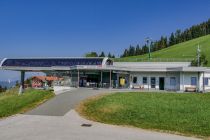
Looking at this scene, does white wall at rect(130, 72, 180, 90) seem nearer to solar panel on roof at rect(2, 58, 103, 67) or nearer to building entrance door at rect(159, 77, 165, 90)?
building entrance door at rect(159, 77, 165, 90)

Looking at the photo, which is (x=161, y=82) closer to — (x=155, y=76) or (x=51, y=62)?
(x=155, y=76)

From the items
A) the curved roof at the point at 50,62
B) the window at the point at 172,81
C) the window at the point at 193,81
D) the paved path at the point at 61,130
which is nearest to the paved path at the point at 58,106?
the paved path at the point at 61,130

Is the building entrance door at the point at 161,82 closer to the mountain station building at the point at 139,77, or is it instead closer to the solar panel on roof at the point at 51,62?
the mountain station building at the point at 139,77

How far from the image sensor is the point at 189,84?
147ft

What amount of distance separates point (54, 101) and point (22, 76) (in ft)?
127

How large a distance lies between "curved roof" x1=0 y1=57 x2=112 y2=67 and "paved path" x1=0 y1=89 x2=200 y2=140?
113 ft

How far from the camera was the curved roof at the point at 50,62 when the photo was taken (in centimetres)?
5741

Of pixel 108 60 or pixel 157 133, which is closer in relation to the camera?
pixel 157 133

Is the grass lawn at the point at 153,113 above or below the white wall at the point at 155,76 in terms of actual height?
below

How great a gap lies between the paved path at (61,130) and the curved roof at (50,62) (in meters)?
34.3

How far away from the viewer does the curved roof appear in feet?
188

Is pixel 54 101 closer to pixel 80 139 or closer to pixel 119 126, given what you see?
pixel 119 126

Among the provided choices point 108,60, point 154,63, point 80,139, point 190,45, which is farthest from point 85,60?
point 190,45

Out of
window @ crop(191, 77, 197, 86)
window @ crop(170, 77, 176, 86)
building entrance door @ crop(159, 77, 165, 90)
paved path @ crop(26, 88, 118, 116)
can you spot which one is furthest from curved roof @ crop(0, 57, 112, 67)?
paved path @ crop(26, 88, 118, 116)
